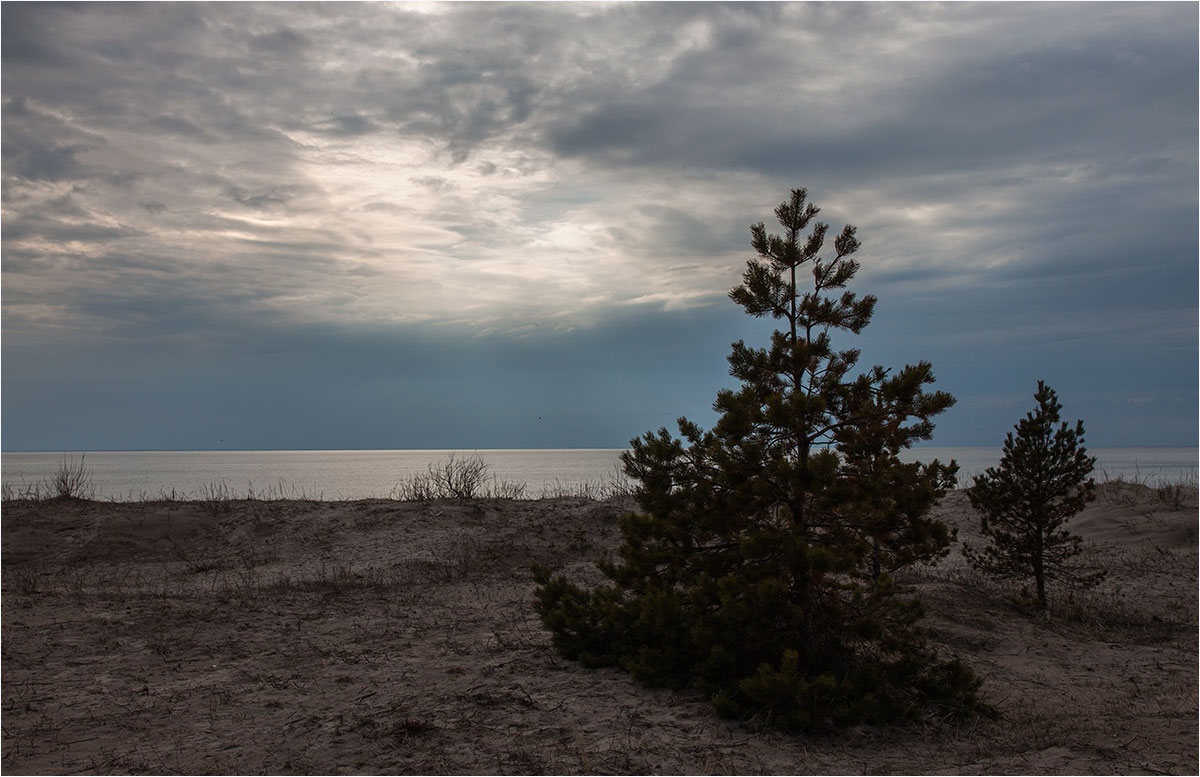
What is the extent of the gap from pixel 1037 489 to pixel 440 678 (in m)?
8.92

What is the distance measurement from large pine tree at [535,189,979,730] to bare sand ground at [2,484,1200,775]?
344 mm

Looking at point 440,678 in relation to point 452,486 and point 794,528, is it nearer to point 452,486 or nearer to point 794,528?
point 794,528

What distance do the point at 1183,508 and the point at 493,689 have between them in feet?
62.4

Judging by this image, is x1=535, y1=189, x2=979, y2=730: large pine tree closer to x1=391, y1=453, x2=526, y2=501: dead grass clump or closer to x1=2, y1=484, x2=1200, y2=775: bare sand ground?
x1=2, y1=484, x2=1200, y2=775: bare sand ground

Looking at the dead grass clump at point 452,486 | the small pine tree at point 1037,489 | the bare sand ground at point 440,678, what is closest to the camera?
the bare sand ground at point 440,678

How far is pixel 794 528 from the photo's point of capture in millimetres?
5832

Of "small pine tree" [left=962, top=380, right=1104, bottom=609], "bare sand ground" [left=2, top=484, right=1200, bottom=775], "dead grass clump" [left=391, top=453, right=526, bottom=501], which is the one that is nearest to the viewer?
"bare sand ground" [left=2, top=484, right=1200, bottom=775]

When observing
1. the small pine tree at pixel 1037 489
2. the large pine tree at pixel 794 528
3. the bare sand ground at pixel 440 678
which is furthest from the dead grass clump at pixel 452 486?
the large pine tree at pixel 794 528

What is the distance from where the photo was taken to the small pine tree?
1095 centimetres

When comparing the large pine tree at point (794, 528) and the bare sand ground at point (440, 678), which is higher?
the large pine tree at point (794, 528)

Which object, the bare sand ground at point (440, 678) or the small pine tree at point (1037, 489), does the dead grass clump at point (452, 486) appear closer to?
the bare sand ground at point (440, 678)

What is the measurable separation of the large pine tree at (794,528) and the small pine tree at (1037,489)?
5537 millimetres

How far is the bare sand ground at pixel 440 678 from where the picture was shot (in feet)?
17.1

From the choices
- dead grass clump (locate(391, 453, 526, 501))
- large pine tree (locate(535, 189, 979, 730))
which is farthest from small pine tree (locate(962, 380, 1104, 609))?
dead grass clump (locate(391, 453, 526, 501))
